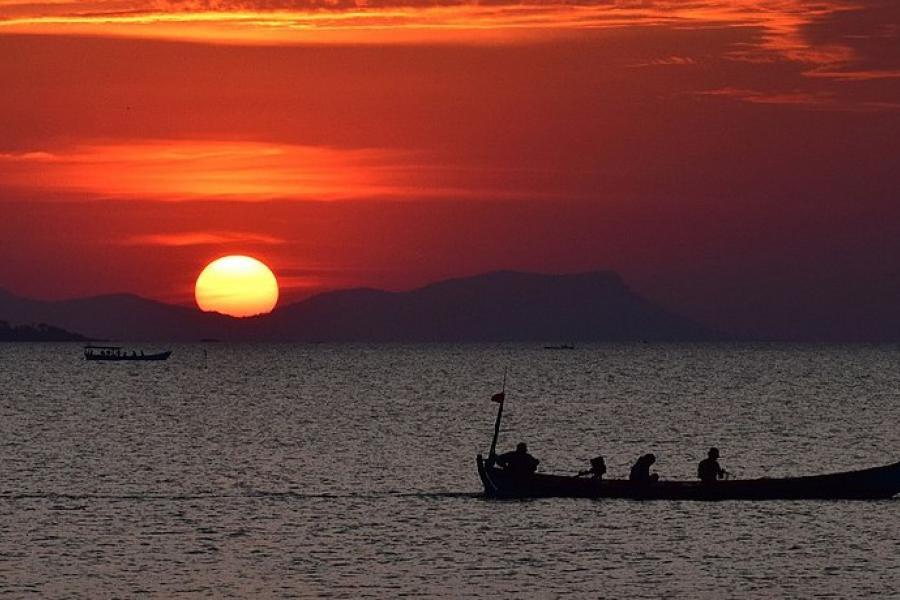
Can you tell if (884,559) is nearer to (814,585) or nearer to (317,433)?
(814,585)

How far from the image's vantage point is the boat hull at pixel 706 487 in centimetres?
5988

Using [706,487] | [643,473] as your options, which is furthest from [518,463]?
[706,487]

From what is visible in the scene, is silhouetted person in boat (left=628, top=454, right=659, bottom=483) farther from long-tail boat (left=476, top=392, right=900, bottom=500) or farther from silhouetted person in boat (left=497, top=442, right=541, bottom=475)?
silhouetted person in boat (left=497, top=442, right=541, bottom=475)

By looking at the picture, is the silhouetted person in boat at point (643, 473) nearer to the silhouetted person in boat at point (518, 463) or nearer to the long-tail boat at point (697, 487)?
the long-tail boat at point (697, 487)

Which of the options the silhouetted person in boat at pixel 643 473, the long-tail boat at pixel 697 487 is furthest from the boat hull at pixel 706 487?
the silhouetted person in boat at pixel 643 473

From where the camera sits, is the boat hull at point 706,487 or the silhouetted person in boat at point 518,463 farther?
the silhouetted person in boat at point 518,463

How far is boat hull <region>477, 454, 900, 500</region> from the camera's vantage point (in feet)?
196

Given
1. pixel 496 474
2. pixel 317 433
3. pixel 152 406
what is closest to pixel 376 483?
pixel 496 474

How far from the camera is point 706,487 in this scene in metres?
59.6

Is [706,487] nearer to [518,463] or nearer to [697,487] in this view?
[697,487]

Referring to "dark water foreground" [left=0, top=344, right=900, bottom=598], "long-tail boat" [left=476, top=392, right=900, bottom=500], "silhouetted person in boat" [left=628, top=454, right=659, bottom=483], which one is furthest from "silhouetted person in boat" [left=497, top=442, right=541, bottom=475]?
"silhouetted person in boat" [left=628, top=454, right=659, bottom=483]

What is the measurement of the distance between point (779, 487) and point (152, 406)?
326 ft

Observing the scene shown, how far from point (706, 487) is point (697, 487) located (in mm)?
380

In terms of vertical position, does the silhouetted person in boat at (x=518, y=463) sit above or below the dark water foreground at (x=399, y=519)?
above
